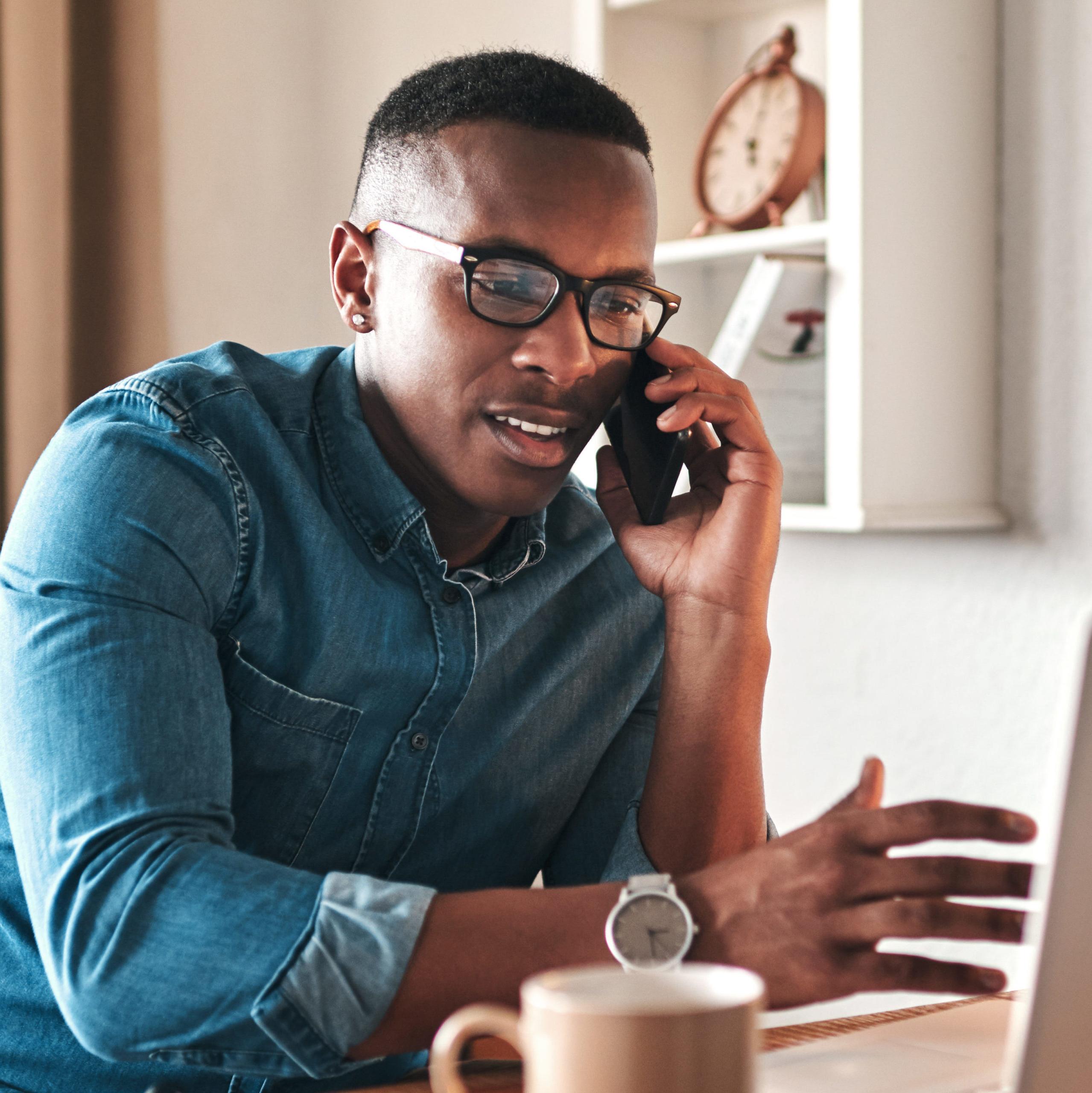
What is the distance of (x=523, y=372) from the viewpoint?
114 centimetres

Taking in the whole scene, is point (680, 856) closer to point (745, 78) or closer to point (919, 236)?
point (919, 236)

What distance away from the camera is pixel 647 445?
1.29 metres

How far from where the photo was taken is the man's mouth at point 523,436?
116cm

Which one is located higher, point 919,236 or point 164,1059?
point 919,236

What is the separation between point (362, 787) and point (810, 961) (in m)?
0.49

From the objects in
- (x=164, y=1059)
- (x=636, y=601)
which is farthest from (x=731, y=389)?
(x=164, y=1059)

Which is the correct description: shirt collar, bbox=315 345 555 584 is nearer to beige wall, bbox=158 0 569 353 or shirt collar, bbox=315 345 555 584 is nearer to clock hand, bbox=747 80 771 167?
clock hand, bbox=747 80 771 167


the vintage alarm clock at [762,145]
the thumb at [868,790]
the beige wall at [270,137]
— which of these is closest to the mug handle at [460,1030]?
the thumb at [868,790]

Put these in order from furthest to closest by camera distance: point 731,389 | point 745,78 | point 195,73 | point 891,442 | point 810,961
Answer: point 195,73 < point 745,78 < point 891,442 < point 731,389 < point 810,961

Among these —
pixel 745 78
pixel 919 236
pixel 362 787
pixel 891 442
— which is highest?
pixel 745 78

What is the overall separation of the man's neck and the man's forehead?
178 millimetres

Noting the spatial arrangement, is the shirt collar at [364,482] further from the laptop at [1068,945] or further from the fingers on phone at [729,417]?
the laptop at [1068,945]

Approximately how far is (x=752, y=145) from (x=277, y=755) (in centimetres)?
117

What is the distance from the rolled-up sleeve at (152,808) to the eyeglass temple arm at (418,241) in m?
0.28
